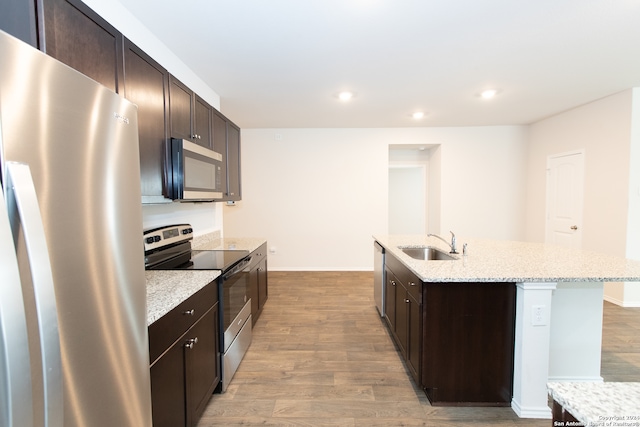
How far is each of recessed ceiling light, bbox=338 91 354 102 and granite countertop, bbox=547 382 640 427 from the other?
10.7ft

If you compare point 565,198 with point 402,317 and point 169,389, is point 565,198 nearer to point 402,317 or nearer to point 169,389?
point 402,317

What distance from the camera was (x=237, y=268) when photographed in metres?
2.21

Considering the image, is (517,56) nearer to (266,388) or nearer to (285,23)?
(285,23)

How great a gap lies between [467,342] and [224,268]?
5.49 ft

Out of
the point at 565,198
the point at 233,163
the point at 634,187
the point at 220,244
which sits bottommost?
the point at 220,244

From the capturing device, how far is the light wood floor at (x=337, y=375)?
1.73 metres

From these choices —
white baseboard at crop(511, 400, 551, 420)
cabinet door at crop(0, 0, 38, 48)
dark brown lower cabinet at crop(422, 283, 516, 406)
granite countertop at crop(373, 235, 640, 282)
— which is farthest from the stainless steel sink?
cabinet door at crop(0, 0, 38, 48)

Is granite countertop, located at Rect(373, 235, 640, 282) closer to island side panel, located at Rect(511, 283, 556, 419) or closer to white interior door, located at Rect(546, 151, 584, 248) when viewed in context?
island side panel, located at Rect(511, 283, 556, 419)

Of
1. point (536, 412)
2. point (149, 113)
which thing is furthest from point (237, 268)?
point (536, 412)

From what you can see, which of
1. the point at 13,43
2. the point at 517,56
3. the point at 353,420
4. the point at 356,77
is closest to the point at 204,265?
the point at 353,420

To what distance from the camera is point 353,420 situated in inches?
67.5

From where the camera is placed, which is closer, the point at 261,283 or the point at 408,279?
the point at 408,279

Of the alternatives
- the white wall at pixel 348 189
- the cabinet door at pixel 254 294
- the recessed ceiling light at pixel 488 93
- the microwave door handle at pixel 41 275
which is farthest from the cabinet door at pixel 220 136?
the recessed ceiling light at pixel 488 93

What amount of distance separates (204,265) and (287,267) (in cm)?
327
